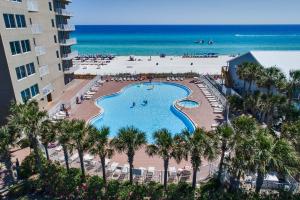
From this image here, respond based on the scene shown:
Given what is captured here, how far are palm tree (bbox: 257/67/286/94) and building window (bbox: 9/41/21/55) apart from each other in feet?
104

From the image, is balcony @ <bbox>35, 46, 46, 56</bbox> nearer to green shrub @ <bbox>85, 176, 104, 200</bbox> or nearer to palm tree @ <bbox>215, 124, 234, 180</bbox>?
green shrub @ <bbox>85, 176, 104, 200</bbox>

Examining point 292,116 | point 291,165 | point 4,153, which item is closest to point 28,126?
point 4,153

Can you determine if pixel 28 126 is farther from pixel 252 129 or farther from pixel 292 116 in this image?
pixel 292 116

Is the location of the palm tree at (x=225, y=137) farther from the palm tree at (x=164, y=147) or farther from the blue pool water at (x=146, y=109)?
the blue pool water at (x=146, y=109)

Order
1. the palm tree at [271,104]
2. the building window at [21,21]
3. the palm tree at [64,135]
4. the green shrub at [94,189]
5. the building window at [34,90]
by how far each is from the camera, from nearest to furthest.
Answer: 1. the palm tree at [64,135]
2. the green shrub at [94,189]
3. the palm tree at [271,104]
4. the building window at [21,21]
5. the building window at [34,90]

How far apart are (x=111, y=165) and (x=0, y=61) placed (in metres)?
18.4

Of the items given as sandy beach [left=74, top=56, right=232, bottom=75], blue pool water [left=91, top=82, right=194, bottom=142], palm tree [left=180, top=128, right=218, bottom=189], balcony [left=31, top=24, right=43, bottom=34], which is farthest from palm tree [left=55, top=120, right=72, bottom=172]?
sandy beach [left=74, top=56, right=232, bottom=75]

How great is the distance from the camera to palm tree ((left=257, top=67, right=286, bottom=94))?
30.0m

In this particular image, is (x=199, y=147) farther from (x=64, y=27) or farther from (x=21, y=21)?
(x=64, y=27)

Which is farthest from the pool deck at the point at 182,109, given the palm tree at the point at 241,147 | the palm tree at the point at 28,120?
the palm tree at the point at 28,120

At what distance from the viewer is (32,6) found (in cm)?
3538

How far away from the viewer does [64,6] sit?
50.1m

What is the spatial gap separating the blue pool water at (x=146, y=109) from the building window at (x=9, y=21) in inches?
634

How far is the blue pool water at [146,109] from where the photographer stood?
35875 mm
